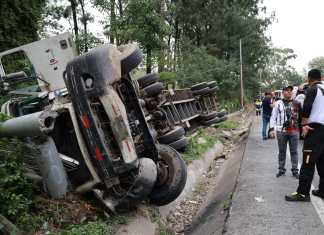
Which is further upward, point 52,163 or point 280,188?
point 52,163

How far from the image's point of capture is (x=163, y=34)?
1702 centimetres

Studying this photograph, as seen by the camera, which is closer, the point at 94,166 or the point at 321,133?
the point at 94,166

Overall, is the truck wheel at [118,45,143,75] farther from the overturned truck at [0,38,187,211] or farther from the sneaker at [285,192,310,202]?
the sneaker at [285,192,310,202]

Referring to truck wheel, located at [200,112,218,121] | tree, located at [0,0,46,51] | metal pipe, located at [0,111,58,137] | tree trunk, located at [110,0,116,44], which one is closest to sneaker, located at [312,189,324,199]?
metal pipe, located at [0,111,58,137]

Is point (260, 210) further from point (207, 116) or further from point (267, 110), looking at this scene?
point (267, 110)

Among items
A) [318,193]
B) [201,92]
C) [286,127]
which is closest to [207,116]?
[201,92]

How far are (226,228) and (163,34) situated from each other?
43.5ft

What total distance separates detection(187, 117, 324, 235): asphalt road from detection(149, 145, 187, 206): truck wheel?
582 mm

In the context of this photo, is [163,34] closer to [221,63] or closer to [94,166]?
[221,63]

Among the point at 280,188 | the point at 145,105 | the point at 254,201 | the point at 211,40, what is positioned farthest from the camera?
the point at 211,40

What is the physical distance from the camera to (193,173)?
7887 millimetres

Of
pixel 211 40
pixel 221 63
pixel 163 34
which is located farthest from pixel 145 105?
pixel 211 40

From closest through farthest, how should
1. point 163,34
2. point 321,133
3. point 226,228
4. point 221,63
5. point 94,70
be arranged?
1. point 94,70
2. point 226,228
3. point 321,133
4. point 163,34
5. point 221,63

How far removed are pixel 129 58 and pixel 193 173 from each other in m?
3.94
